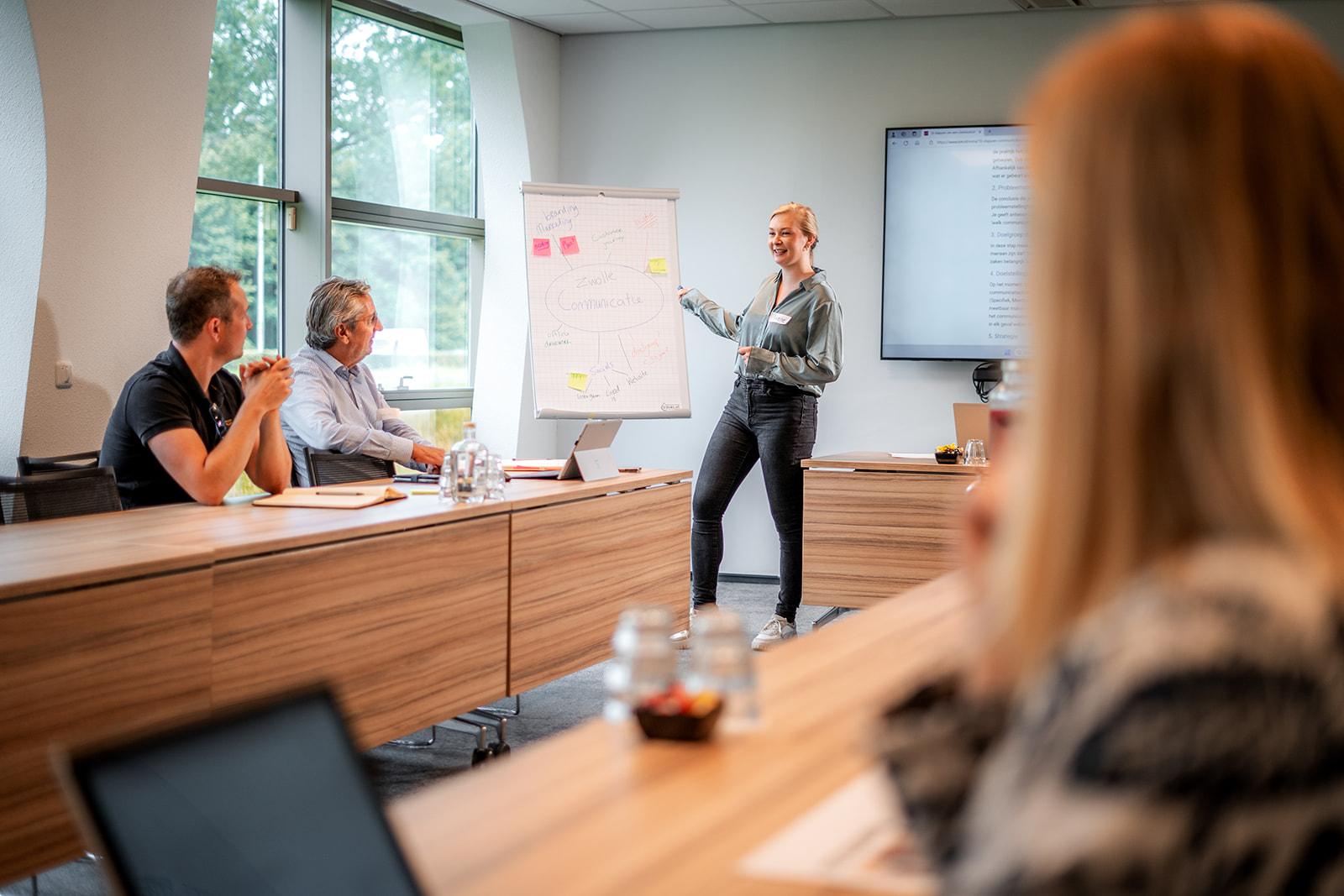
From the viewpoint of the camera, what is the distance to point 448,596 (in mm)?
3189

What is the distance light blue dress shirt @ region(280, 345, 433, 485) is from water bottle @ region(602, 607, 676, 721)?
2.92 meters

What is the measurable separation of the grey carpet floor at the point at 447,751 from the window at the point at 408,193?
2.22m

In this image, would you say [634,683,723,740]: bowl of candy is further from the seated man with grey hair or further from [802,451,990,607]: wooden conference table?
[802,451,990,607]: wooden conference table

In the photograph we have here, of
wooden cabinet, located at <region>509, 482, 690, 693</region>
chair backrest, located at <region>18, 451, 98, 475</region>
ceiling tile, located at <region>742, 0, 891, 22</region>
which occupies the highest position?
ceiling tile, located at <region>742, 0, 891, 22</region>

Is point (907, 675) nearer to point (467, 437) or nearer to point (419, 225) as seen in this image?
point (467, 437)

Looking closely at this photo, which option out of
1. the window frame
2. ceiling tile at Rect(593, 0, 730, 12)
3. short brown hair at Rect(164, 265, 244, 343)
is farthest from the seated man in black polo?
ceiling tile at Rect(593, 0, 730, 12)

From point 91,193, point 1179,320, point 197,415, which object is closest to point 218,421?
point 197,415

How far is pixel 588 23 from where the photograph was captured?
654 cm

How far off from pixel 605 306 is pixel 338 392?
104cm

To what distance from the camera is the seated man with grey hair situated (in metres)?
4.10

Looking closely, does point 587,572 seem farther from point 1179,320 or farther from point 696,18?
point 696,18

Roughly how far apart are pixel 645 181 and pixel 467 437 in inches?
138

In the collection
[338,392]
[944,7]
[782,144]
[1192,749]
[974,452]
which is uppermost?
[944,7]

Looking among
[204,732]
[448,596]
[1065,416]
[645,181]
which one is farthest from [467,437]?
[645,181]
